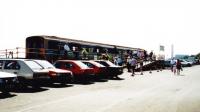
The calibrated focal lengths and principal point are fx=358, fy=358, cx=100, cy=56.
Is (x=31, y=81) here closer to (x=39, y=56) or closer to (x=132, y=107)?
(x=132, y=107)

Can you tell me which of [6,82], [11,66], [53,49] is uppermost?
[53,49]

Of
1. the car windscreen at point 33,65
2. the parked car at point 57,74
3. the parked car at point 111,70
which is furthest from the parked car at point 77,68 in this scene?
the car windscreen at point 33,65

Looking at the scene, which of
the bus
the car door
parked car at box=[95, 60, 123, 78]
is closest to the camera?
the car door

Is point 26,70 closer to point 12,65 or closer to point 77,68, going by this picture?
point 12,65

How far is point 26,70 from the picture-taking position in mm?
15734

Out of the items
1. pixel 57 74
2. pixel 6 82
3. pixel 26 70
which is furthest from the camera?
pixel 57 74

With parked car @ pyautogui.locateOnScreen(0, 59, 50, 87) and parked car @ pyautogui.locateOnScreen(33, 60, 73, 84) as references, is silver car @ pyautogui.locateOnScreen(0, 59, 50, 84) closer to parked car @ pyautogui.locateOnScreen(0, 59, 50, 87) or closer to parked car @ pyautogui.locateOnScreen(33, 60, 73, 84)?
parked car @ pyautogui.locateOnScreen(0, 59, 50, 87)

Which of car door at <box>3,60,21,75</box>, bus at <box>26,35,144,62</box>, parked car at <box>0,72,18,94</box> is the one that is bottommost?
parked car at <box>0,72,18,94</box>

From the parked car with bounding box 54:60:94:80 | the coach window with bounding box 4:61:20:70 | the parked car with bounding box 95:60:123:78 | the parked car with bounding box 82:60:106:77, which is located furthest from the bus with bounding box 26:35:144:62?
the coach window with bounding box 4:61:20:70

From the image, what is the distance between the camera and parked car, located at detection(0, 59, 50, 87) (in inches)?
613

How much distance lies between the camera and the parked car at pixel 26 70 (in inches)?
613

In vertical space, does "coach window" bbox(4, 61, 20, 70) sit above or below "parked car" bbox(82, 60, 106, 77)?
above

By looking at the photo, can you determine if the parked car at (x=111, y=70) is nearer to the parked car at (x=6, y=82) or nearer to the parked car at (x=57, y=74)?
the parked car at (x=57, y=74)

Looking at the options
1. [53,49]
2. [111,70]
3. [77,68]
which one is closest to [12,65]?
[77,68]
